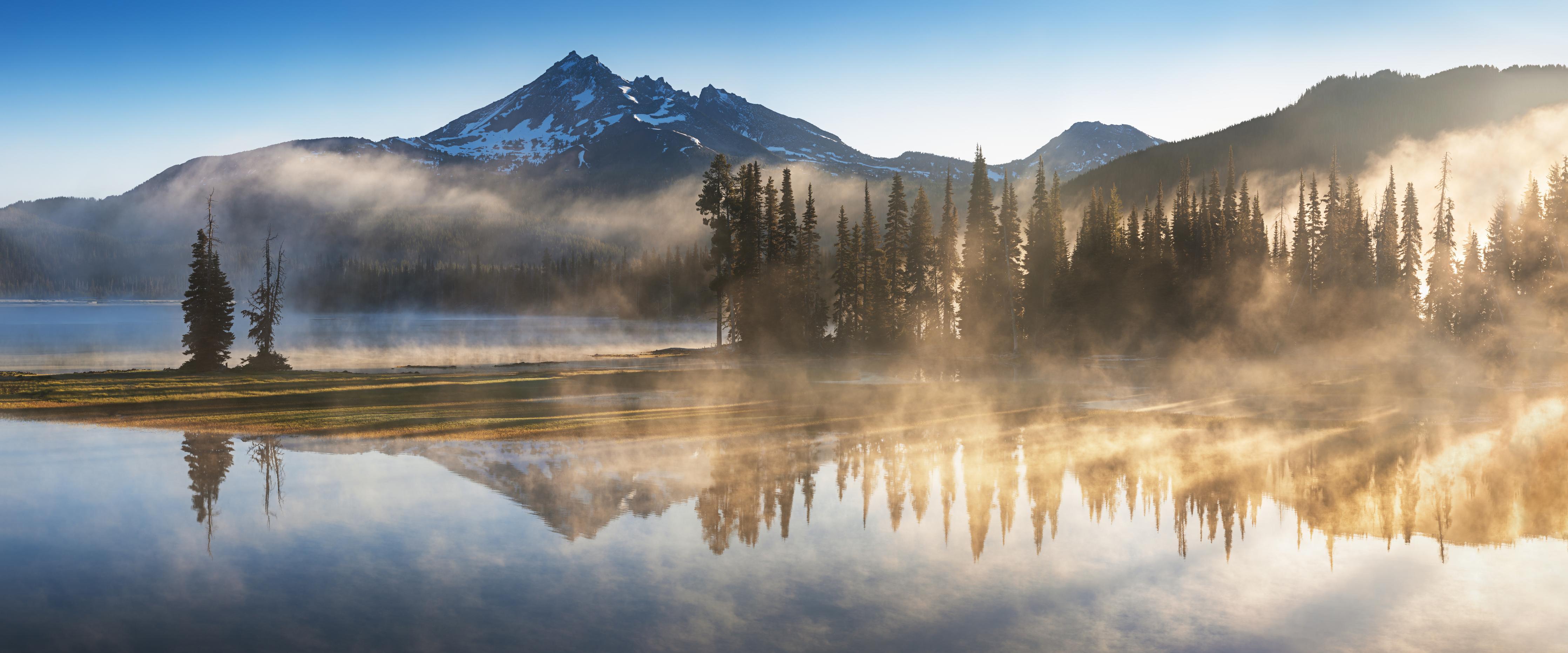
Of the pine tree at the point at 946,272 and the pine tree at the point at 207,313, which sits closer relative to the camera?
the pine tree at the point at 207,313

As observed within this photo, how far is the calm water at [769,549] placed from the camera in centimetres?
1098

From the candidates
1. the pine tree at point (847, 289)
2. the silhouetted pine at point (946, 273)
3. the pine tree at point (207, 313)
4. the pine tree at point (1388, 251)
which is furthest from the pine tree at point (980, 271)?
the pine tree at point (207, 313)

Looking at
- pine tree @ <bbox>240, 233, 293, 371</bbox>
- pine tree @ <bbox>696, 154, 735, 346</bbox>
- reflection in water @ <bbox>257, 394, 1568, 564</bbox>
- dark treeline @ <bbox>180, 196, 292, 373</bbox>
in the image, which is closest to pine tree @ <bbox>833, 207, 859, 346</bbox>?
pine tree @ <bbox>696, 154, 735, 346</bbox>

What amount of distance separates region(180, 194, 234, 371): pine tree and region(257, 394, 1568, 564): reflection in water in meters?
33.6

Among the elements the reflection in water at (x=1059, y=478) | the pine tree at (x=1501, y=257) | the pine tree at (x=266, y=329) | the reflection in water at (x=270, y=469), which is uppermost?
the pine tree at (x=1501, y=257)

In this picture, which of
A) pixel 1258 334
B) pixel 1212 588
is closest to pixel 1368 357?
pixel 1258 334

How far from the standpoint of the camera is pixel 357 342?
102 m

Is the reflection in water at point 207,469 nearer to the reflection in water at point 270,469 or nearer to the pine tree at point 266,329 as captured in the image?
the reflection in water at point 270,469

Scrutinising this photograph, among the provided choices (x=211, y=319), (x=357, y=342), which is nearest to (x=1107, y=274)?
(x=211, y=319)

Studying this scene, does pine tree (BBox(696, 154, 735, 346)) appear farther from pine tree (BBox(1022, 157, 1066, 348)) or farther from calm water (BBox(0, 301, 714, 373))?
pine tree (BBox(1022, 157, 1066, 348))

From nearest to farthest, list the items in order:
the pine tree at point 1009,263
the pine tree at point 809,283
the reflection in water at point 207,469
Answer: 1. the reflection in water at point 207,469
2. the pine tree at point 809,283
3. the pine tree at point 1009,263

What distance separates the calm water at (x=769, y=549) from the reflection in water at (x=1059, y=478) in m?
0.13

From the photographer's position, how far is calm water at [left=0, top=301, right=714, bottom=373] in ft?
226

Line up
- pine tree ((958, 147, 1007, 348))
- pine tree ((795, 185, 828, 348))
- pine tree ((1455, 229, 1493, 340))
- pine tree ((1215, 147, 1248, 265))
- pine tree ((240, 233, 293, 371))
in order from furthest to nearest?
pine tree ((1215, 147, 1248, 265)), pine tree ((958, 147, 1007, 348)), pine tree ((795, 185, 828, 348)), pine tree ((1455, 229, 1493, 340)), pine tree ((240, 233, 293, 371))
